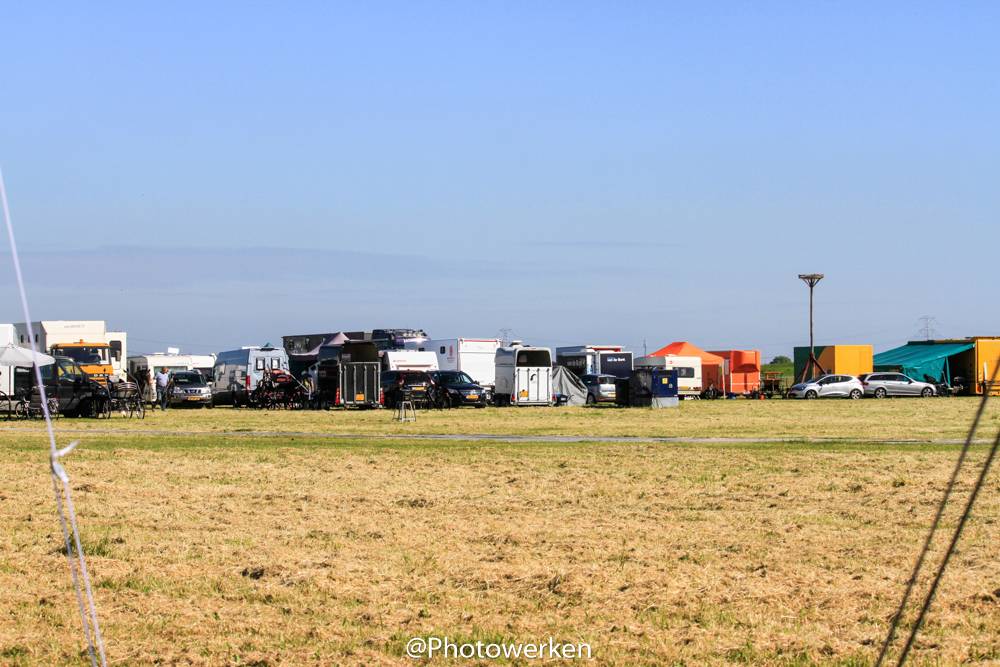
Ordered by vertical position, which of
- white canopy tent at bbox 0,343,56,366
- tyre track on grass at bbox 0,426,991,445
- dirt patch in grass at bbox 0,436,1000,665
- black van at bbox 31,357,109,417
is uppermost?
white canopy tent at bbox 0,343,56,366

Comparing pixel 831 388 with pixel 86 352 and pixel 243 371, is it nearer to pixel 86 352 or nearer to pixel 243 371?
pixel 243 371

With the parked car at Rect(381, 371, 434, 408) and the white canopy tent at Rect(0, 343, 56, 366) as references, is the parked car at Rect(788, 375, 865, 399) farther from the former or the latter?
the white canopy tent at Rect(0, 343, 56, 366)

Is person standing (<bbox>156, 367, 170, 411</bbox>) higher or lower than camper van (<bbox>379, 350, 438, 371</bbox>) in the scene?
lower

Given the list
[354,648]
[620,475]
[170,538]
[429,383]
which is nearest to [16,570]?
[170,538]

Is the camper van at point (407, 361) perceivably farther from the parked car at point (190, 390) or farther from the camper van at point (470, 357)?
the parked car at point (190, 390)

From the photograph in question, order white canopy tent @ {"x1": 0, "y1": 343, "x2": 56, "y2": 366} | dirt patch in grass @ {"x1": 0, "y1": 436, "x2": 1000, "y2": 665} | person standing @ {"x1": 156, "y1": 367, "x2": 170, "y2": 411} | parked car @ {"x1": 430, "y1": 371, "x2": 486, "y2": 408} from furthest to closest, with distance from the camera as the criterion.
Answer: person standing @ {"x1": 156, "y1": 367, "x2": 170, "y2": 411}, parked car @ {"x1": 430, "y1": 371, "x2": 486, "y2": 408}, white canopy tent @ {"x1": 0, "y1": 343, "x2": 56, "y2": 366}, dirt patch in grass @ {"x1": 0, "y1": 436, "x2": 1000, "y2": 665}

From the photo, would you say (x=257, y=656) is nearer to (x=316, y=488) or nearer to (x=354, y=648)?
(x=354, y=648)

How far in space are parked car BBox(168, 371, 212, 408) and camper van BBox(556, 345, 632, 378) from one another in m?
15.7

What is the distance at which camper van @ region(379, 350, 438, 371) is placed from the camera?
155ft

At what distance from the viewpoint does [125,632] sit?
8.41 metres

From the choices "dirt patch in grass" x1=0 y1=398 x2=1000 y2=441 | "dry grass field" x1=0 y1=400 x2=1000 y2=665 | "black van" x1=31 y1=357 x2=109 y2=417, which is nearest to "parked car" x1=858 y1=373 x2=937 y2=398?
"dirt patch in grass" x1=0 y1=398 x2=1000 y2=441

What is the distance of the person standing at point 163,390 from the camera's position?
44.6 metres

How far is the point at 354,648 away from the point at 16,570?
3881mm

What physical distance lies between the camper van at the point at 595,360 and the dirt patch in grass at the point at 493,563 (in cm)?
3740
